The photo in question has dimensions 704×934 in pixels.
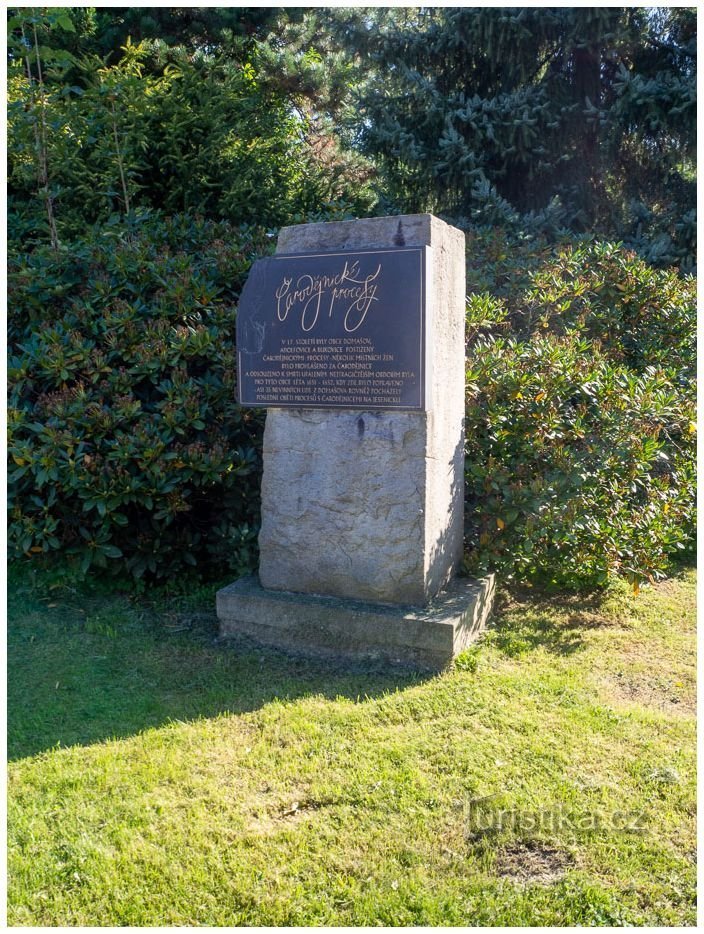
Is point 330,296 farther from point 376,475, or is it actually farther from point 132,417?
point 132,417

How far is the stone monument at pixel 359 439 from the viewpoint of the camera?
3.63m

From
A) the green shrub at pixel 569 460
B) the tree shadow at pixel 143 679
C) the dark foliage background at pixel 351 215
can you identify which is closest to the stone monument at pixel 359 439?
the tree shadow at pixel 143 679

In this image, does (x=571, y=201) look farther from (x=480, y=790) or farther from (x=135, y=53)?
(x=480, y=790)

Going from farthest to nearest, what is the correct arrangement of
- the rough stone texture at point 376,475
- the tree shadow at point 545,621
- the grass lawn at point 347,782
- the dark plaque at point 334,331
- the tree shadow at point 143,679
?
the tree shadow at point 545,621, the rough stone texture at point 376,475, the dark plaque at point 334,331, the tree shadow at point 143,679, the grass lawn at point 347,782

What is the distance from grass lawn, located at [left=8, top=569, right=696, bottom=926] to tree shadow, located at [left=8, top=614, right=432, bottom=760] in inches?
0.5

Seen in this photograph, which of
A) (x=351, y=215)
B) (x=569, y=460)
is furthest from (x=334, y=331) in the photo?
(x=351, y=215)

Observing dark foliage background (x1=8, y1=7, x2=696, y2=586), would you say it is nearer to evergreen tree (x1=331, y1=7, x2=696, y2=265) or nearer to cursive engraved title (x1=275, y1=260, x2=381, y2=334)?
evergreen tree (x1=331, y1=7, x2=696, y2=265)

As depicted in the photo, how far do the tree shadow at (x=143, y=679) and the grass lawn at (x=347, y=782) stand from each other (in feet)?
0.04

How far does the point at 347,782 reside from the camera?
2807 millimetres

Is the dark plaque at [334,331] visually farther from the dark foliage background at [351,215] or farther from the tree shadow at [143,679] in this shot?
the tree shadow at [143,679]

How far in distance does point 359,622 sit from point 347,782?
1.02 metres

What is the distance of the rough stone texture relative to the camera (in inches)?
146

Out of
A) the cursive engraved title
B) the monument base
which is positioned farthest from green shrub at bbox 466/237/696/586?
the cursive engraved title

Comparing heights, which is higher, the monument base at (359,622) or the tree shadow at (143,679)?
the monument base at (359,622)
